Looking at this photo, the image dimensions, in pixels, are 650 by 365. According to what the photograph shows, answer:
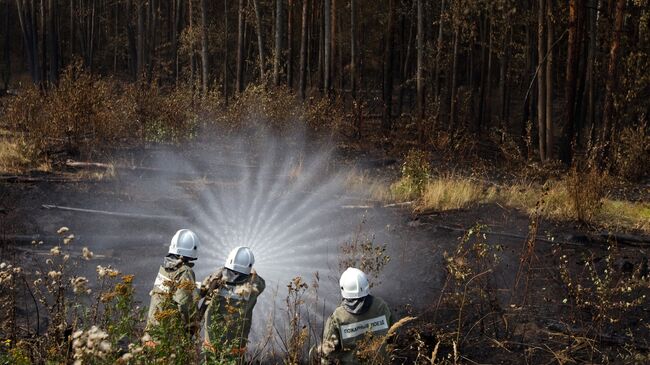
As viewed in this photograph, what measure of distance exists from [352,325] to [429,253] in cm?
413

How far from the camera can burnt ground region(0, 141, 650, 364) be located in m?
7.04

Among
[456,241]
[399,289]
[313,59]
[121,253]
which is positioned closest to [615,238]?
[456,241]

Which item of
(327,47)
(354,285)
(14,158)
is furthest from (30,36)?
(354,285)

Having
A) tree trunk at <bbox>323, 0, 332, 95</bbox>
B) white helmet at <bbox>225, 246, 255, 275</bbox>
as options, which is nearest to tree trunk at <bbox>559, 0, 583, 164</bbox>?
tree trunk at <bbox>323, 0, 332, 95</bbox>

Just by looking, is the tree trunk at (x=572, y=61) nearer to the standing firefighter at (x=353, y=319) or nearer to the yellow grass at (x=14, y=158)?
the standing firefighter at (x=353, y=319)

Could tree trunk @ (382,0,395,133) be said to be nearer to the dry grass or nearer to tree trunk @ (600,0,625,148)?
tree trunk @ (600,0,625,148)

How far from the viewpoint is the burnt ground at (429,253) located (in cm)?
704

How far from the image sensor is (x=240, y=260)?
6.10 m

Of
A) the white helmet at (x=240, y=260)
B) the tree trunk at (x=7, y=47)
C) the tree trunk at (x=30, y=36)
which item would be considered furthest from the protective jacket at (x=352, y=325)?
the tree trunk at (x=7, y=47)

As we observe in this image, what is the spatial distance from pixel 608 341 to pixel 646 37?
40.5ft

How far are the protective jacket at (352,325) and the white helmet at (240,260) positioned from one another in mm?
941

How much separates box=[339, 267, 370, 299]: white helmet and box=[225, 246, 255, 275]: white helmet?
2.98 feet

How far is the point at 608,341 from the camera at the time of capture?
688 cm

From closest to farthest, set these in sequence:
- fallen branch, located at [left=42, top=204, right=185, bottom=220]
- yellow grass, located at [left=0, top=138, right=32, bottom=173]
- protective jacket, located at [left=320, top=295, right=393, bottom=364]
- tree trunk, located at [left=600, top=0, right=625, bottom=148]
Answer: protective jacket, located at [left=320, top=295, right=393, bottom=364], fallen branch, located at [left=42, top=204, right=185, bottom=220], yellow grass, located at [left=0, top=138, right=32, bottom=173], tree trunk, located at [left=600, top=0, right=625, bottom=148]
